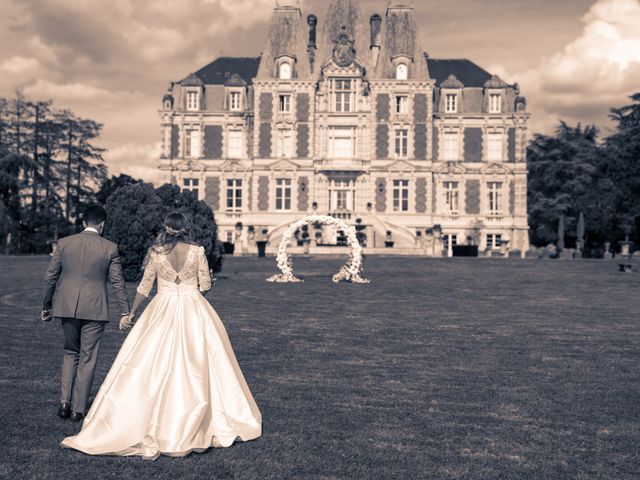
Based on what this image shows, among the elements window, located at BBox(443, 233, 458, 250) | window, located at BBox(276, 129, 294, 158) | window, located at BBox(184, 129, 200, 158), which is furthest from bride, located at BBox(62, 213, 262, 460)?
window, located at BBox(184, 129, 200, 158)

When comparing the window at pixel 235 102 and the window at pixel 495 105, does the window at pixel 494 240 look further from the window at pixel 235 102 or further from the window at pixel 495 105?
the window at pixel 235 102

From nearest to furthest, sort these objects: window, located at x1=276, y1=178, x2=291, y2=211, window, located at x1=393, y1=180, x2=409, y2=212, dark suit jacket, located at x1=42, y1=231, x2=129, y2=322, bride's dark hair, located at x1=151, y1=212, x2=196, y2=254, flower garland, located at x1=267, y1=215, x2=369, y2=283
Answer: bride's dark hair, located at x1=151, y1=212, x2=196, y2=254 < dark suit jacket, located at x1=42, y1=231, x2=129, y2=322 < flower garland, located at x1=267, y1=215, x2=369, y2=283 < window, located at x1=393, y1=180, x2=409, y2=212 < window, located at x1=276, y1=178, x2=291, y2=211

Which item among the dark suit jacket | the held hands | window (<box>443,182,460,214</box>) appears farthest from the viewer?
window (<box>443,182,460,214</box>)

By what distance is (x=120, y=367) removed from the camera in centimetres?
602

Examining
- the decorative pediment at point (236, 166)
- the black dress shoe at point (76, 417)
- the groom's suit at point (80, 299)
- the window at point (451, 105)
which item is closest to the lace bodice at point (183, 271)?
the groom's suit at point (80, 299)

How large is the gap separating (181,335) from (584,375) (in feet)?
17.7

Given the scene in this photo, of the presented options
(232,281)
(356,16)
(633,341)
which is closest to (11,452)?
(633,341)

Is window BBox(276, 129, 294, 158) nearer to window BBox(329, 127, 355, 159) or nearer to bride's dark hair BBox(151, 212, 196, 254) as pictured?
window BBox(329, 127, 355, 159)

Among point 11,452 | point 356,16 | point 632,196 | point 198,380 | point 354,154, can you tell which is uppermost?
point 356,16

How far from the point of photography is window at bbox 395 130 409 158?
5141 cm

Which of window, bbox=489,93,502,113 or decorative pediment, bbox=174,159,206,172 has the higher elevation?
window, bbox=489,93,502,113

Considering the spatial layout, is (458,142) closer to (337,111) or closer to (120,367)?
(337,111)

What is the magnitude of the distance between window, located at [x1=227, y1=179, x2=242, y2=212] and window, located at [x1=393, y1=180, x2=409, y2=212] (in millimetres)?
11272

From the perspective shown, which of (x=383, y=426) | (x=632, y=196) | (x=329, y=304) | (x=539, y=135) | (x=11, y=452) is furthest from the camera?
(x=539, y=135)
